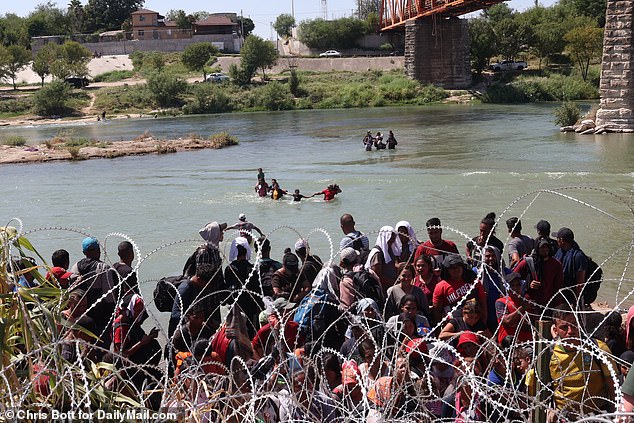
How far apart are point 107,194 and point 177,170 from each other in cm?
657

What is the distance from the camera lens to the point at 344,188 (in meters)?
26.0

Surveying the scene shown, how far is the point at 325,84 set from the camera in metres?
83.1

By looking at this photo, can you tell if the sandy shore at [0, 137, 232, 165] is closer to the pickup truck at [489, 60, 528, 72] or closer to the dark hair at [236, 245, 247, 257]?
the dark hair at [236, 245, 247, 257]

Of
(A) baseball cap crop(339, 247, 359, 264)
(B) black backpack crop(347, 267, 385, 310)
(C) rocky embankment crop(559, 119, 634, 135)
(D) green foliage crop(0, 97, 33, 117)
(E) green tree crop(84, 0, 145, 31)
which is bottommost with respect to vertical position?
(C) rocky embankment crop(559, 119, 634, 135)

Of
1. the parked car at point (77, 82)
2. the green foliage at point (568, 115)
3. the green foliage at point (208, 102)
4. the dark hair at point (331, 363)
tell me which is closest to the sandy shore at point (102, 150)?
the green foliage at point (568, 115)

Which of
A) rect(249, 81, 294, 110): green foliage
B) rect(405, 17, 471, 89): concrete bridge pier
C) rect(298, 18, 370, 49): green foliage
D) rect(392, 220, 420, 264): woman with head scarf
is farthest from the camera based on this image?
rect(298, 18, 370, 49): green foliage

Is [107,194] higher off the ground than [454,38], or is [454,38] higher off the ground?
[454,38]

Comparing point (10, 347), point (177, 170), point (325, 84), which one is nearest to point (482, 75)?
point (325, 84)

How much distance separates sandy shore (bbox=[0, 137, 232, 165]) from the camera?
38531mm

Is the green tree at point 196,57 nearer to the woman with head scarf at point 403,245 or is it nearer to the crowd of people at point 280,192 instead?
the crowd of people at point 280,192

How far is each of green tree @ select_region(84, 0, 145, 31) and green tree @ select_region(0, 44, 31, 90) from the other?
42.0 meters

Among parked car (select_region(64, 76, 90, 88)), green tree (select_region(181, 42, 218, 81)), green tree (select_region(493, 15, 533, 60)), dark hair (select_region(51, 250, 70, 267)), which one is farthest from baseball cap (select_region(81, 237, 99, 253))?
green tree (select_region(181, 42, 218, 81))

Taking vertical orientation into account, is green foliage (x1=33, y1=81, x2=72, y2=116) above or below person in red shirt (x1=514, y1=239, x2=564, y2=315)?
above

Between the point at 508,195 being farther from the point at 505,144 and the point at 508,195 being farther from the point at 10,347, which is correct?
the point at 10,347
